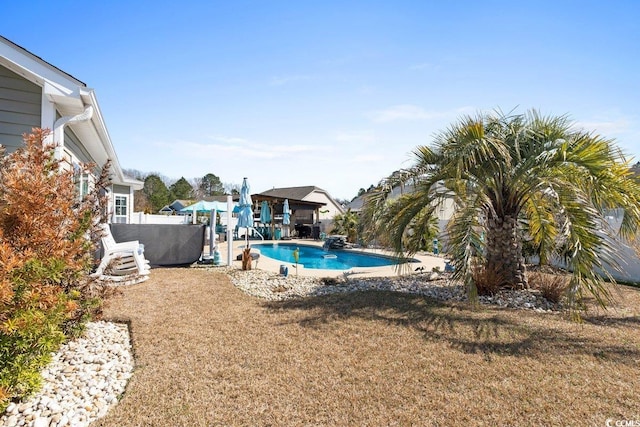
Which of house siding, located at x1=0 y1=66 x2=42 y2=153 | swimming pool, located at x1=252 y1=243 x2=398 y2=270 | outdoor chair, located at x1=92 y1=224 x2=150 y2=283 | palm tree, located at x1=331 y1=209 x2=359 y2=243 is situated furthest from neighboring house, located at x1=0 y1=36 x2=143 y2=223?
palm tree, located at x1=331 y1=209 x2=359 y2=243

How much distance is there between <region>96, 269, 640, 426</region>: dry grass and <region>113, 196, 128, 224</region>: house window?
11.8m

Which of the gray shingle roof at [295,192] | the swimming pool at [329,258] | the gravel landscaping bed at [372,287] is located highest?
the gray shingle roof at [295,192]

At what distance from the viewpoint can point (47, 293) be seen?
9.39ft

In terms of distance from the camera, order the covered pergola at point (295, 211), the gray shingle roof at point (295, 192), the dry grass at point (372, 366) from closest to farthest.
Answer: the dry grass at point (372, 366) < the covered pergola at point (295, 211) < the gray shingle roof at point (295, 192)

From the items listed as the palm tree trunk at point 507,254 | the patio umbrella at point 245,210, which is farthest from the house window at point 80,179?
the palm tree trunk at point 507,254

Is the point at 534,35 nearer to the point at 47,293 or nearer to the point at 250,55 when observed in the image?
the point at 250,55

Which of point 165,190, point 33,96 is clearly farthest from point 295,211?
point 33,96

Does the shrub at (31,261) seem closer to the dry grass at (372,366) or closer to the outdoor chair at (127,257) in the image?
the dry grass at (372,366)

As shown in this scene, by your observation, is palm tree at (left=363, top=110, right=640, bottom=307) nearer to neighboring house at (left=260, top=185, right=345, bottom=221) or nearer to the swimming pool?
the swimming pool

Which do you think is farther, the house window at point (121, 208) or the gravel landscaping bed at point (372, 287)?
the house window at point (121, 208)

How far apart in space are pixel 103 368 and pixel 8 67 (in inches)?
191

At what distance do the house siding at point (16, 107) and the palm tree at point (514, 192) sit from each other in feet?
21.4

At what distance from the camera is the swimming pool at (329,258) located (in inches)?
610

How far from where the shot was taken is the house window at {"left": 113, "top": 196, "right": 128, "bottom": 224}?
1619 centimetres
